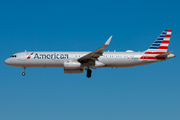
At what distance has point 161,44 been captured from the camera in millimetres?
55562

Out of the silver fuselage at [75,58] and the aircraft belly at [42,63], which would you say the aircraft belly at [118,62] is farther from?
the aircraft belly at [42,63]

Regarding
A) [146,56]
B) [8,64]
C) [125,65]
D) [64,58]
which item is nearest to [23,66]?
[8,64]

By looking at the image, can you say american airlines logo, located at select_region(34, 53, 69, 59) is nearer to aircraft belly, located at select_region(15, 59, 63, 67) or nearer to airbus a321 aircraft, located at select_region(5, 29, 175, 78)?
airbus a321 aircraft, located at select_region(5, 29, 175, 78)

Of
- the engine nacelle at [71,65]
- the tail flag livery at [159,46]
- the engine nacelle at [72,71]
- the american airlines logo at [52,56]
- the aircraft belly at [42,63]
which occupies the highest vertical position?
the tail flag livery at [159,46]

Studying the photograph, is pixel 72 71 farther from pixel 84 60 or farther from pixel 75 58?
pixel 84 60

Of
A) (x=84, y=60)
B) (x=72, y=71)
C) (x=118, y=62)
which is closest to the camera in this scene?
(x=84, y=60)

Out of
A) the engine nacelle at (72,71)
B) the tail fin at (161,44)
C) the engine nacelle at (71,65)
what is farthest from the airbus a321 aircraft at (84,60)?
the engine nacelle at (71,65)

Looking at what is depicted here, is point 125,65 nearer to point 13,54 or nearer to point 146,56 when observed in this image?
point 146,56

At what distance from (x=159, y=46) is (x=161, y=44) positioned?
532mm

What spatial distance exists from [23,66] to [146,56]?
20402 mm

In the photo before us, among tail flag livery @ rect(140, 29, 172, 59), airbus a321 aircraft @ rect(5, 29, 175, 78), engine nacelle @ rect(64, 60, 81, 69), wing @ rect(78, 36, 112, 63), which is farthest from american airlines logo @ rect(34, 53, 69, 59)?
tail flag livery @ rect(140, 29, 172, 59)

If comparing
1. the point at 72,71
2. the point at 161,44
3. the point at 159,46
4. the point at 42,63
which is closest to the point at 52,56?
the point at 42,63

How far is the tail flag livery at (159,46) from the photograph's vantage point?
2126 inches

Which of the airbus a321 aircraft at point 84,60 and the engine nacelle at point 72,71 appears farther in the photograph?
the engine nacelle at point 72,71
